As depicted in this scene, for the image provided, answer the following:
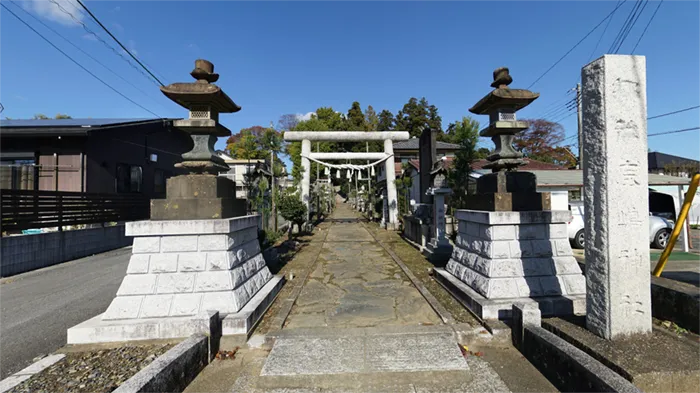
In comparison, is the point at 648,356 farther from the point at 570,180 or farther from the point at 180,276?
the point at 570,180

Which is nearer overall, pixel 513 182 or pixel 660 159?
pixel 513 182

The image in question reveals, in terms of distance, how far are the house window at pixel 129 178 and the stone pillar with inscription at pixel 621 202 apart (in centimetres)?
1653

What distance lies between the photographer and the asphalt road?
3775 mm

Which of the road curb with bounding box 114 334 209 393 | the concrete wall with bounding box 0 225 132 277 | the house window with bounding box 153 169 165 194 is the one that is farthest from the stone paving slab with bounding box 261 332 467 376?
the house window with bounding box 153 169 165 194

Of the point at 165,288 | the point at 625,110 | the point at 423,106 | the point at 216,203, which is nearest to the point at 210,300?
the point at 165,288

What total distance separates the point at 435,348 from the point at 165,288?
3314 mm

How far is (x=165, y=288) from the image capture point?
12.3 feet

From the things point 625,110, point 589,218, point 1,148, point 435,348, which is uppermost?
point 1,148

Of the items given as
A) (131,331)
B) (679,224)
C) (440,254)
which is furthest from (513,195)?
(131,331)

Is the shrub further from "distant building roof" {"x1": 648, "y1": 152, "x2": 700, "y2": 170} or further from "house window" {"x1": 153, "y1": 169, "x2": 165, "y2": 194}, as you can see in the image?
"distant building roof" {"x1": 648, "y1": 152, "x2": 700, "y2": 170}

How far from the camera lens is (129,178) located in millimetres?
14242

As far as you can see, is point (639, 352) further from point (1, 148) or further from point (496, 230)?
point (1, 148)

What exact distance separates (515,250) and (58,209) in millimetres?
12158

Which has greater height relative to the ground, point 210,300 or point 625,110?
point 625,110
